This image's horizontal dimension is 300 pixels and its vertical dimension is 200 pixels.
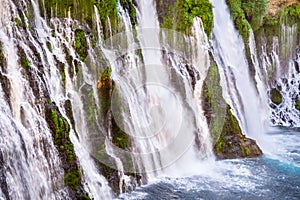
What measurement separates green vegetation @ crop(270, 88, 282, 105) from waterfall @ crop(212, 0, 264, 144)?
1.69m

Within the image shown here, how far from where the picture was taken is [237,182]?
1073 centimetres

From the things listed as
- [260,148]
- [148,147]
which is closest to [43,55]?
[148,147]

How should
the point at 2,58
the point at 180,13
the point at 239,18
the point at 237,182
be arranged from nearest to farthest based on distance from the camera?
the point at 2,58 → the point at 237,182 → the point at 180,13 → the point at 239,18

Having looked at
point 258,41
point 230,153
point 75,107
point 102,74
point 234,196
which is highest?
point 258,41

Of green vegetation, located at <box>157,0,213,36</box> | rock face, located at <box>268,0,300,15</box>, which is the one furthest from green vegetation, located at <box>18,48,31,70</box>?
rock face, located at <box>268,0,300,15</box>

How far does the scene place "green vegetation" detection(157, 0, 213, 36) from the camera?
13.0 m

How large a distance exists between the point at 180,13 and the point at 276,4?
7738 mm

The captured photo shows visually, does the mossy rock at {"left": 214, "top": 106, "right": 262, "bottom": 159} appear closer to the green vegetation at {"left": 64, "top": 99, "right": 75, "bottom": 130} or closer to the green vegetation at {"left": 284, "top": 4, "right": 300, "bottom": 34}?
the green vegetation at {"left": 64, "top": 99, "right": 75, "bottom": 130}

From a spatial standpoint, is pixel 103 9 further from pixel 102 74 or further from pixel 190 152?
pixel 190 152

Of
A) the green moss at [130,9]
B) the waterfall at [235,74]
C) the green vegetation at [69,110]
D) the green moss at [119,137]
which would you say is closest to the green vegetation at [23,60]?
the green vegetation at [69,110]

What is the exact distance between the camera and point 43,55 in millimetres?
9117

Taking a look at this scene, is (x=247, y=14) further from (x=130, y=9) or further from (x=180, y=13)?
(x=130, y=9)

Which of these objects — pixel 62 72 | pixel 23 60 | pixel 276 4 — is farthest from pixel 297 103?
pixel 23 60

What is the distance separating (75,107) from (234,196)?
4.46m
